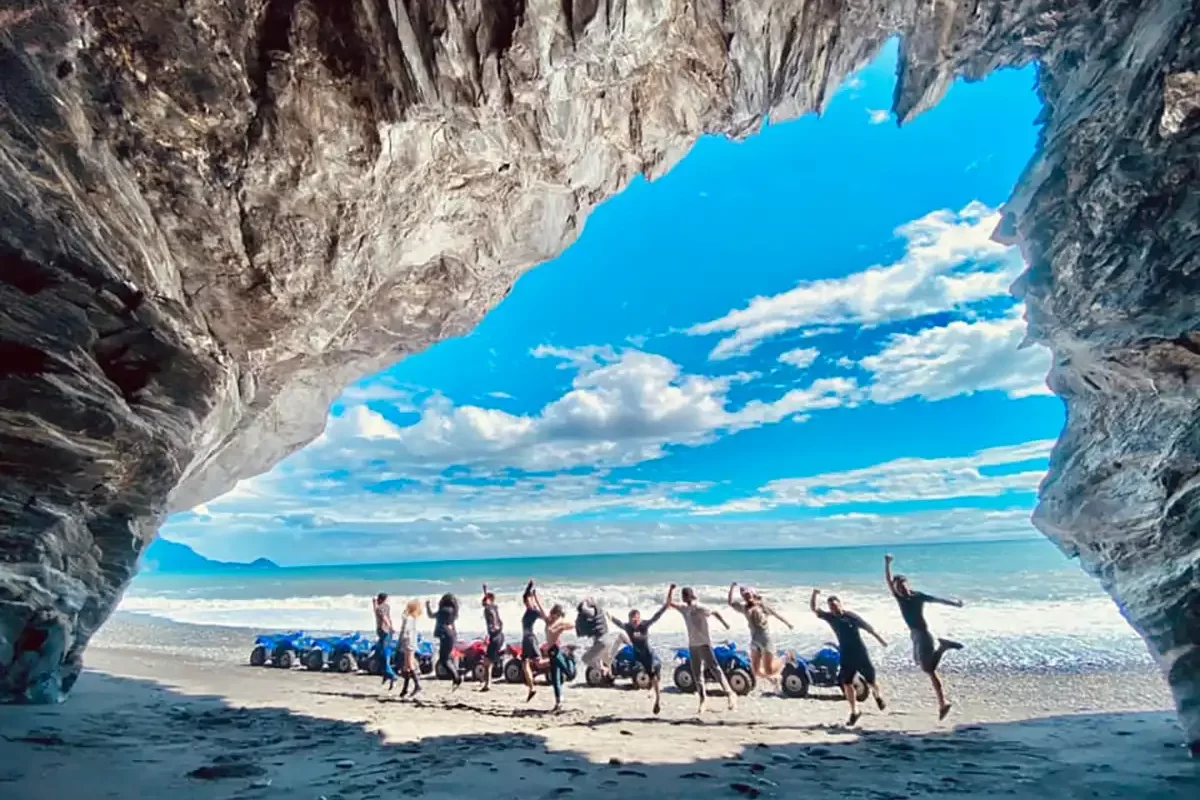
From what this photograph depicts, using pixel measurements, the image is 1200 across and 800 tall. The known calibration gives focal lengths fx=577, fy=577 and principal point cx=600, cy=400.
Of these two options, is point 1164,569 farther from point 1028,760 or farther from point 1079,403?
point 1028,760

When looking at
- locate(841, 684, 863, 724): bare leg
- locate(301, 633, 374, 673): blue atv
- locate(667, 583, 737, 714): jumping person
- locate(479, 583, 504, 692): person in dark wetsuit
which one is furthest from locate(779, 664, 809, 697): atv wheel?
locate(301, 633, 374, 673): blue atv

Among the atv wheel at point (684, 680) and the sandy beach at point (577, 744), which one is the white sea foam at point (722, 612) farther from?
the sandy beach at point (577, 744)

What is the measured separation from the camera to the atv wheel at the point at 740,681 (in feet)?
41.0

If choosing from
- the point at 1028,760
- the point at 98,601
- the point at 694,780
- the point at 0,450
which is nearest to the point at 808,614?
the point at 1028,760

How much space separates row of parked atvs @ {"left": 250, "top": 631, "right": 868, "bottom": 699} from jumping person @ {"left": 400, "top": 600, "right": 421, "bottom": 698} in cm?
123

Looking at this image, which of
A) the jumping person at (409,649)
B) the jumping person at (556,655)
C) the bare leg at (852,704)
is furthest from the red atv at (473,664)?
the bare leg at (852,704)

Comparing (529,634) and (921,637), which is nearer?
(921,637)

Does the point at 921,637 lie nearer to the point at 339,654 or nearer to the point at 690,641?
the point at 690,641

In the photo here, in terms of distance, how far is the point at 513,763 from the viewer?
7.50 m

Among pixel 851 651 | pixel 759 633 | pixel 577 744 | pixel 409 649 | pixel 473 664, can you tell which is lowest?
pixel 577 744

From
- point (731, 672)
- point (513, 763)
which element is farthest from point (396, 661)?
point (513, 763)

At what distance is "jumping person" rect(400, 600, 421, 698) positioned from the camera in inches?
500

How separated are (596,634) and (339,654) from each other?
25.2 feet

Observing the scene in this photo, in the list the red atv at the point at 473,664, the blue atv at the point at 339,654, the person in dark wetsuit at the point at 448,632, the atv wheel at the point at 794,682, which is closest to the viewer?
the atv wheel at the point at 794,682
